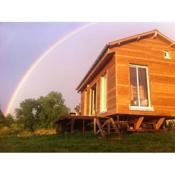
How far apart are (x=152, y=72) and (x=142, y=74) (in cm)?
37

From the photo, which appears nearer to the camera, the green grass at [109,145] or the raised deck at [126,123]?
the green grass at [109,145]

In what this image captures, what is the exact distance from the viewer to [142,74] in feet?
27.6

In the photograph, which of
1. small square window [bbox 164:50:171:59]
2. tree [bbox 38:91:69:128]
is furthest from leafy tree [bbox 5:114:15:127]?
small square window [bbox 164:50:171:59]

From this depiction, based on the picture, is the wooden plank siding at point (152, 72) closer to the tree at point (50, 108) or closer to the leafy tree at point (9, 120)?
the tree at point (50, 108)

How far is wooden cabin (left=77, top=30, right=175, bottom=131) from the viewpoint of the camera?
301 inches

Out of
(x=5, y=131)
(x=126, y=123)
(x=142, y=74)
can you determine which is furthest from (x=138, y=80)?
(x=5, y=131)

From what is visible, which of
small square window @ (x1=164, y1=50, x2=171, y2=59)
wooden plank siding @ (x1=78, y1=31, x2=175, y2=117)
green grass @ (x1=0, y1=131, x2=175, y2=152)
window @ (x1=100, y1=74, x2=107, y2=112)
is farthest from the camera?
window @ (x1=100, y1=74, x2=107, y2=112)

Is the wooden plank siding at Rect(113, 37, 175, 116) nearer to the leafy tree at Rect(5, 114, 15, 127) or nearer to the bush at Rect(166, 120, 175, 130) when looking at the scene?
the bush at Rect(166, 120, 175, 130)

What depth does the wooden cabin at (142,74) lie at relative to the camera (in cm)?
763

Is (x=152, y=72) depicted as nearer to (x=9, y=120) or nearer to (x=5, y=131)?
(x=9, y=120)

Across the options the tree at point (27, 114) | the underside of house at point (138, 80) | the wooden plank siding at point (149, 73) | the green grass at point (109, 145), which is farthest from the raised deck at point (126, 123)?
the tree at point (27, 114)
